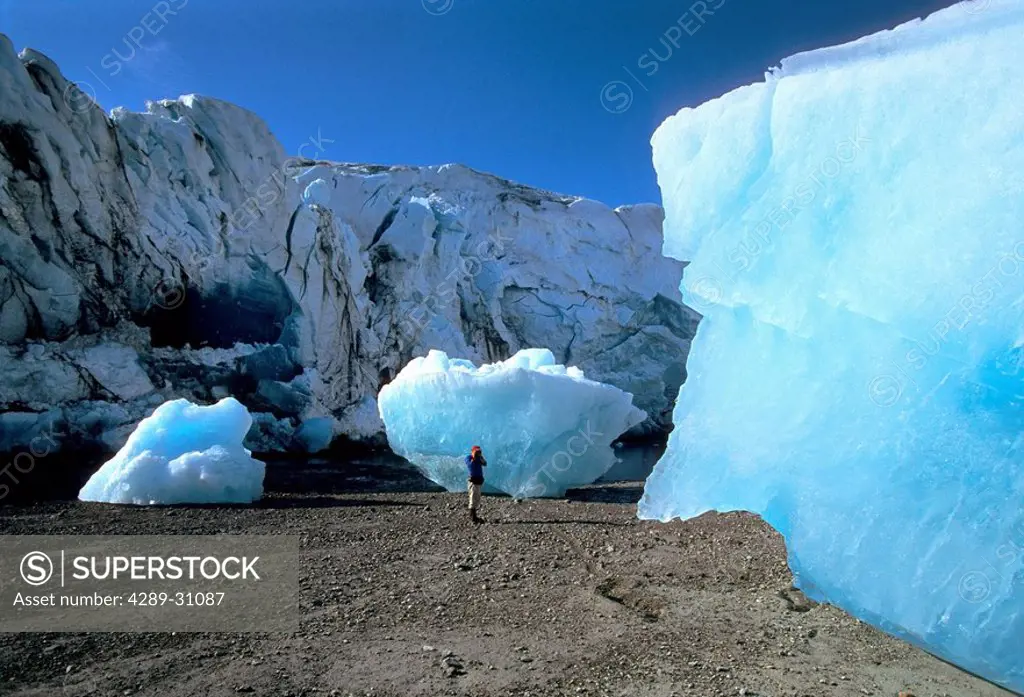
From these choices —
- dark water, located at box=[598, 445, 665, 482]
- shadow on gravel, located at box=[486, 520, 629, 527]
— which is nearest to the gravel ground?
shadow on gravel, located at box=[486, 520, 629, 527]

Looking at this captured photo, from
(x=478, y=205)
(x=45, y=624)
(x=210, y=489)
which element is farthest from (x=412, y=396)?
(x=478, y=205)

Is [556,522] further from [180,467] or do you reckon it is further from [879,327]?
[180,467]

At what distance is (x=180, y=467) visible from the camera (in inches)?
409

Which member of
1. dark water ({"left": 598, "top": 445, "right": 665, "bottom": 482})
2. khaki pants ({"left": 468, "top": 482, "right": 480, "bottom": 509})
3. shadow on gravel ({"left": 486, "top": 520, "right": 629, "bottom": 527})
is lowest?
dark water ({"left": 598, "top": 445, "right": 665, "bottom": 482})

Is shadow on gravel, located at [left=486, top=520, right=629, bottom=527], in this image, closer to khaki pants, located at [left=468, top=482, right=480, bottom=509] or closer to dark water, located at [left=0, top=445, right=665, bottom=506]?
khaki pants, located at [left=468, top=482, right=480, bottom=509]

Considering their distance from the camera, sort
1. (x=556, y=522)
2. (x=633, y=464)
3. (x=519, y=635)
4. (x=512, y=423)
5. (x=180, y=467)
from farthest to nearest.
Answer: (x=633, y=464) → (x=512, y=423) → (x=180, y=467) → (x=556, y=522) → (x=519, y=635)

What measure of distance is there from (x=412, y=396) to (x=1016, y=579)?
1092 centimetres

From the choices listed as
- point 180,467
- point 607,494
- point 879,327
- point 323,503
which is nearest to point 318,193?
point 180,467

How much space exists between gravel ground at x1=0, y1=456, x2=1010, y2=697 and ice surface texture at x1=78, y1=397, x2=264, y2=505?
5.91ft

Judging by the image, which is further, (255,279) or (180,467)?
(255,279)

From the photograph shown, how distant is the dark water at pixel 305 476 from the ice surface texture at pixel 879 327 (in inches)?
369

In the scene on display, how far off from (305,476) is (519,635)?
35.5 ft

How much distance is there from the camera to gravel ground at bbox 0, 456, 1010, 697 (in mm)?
4016

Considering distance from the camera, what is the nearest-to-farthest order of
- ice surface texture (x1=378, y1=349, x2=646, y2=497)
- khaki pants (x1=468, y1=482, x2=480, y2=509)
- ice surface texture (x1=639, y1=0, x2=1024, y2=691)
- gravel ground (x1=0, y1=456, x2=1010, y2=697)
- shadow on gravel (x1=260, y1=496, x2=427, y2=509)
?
ice surface texture (x1=639, y1=0, x2=1024, y2=691)
gravel ground (x1=0, y1=456, x2=1010, y2=697)
khaki pants (x1=468, y1=482, x2=480, y2=509)
shadow on gravel (x1=260, y1=496, x2=427, y2=509)
ice surface texture (x1=378, y1=349, x2=646, y2=497)
